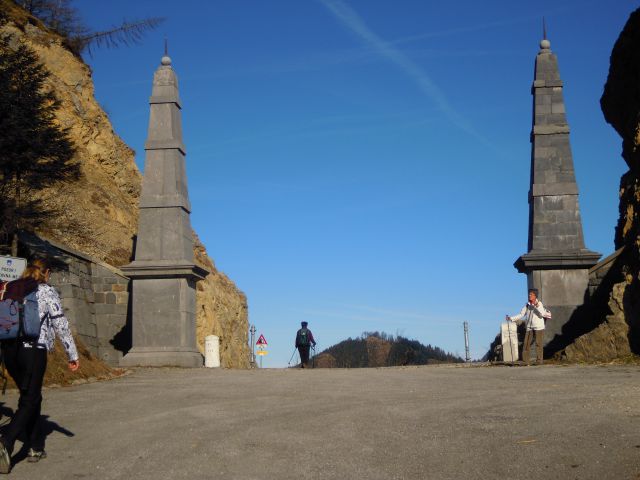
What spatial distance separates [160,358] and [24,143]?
558 centimetres

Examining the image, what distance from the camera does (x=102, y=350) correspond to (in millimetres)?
20656

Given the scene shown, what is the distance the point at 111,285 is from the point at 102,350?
1650 mm

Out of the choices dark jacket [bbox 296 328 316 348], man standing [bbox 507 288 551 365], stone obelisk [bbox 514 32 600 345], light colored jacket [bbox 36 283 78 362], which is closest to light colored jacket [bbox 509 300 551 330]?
man standing [bbox 507 288 551 365]

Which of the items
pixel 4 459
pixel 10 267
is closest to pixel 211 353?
pixel 10 267

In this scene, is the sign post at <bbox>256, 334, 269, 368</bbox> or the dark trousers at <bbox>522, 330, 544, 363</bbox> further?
the sign post at <bbox>256, 334, 269, 368</bbox>

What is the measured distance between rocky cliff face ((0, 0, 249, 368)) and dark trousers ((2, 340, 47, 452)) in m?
20.5

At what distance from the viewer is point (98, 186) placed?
32875 millimetres

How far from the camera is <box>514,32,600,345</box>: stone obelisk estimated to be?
62.2ft

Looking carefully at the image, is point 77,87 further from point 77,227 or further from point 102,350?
point 102,350

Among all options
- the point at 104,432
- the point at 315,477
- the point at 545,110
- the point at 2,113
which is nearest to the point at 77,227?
the point at 2,113

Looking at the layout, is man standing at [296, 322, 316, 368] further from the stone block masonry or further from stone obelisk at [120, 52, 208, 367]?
the stone block masonry

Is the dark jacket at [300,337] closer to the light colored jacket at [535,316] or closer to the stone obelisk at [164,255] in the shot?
the stone obelisk at [164,255]

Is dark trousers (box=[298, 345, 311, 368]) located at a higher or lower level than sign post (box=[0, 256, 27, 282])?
lower

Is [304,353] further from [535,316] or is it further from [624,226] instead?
[624,226]
